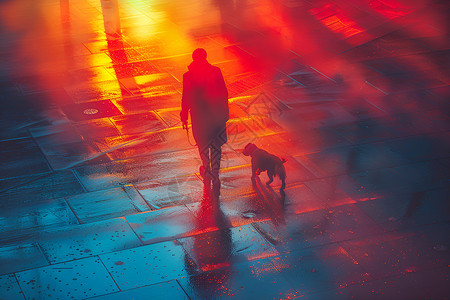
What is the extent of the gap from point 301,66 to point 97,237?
816 centimetres

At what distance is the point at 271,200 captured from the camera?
25.3 ft

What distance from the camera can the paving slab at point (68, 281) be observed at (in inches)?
225

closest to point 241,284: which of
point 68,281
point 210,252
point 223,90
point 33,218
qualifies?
point 210,252

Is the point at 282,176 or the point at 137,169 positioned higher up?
the point at 282,176

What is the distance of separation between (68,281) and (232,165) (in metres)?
3.73

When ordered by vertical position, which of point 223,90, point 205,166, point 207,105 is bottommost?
point 205,166

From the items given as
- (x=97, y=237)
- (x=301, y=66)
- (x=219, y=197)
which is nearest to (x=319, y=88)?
(x=301, y=66)

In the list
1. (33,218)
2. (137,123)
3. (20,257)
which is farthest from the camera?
(137,123)

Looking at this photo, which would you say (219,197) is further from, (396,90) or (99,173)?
(396,90)

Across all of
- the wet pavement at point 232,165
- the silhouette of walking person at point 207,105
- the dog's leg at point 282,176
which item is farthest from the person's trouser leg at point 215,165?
the dog's leg at point 282,176

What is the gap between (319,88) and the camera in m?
12.0

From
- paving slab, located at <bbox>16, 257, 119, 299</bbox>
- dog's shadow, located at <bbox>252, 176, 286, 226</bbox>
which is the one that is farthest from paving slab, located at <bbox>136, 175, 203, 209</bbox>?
paving slab, located at <bbox>16, 257, 119, 299</bbox>

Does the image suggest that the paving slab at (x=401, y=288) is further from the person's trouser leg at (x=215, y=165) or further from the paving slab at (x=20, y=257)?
the paving slab at (x=20, y=257)

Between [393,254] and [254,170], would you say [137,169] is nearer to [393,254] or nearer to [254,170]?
[254,170]
